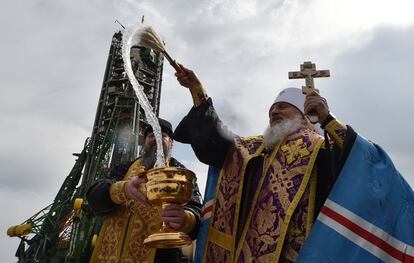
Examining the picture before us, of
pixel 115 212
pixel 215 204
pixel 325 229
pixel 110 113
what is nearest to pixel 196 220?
pixel 215 204

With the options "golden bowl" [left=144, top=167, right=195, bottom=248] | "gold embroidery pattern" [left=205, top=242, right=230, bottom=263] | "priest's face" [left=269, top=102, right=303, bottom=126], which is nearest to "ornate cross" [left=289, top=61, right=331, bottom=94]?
"priest's face" [left=269, top=102, right=303, bottom=126]

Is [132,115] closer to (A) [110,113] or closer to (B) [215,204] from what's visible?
(A) [110,113]

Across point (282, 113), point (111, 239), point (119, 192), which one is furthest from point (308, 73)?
point (111, 239)

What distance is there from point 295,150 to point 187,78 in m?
1.13

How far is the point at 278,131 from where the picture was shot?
3.46m

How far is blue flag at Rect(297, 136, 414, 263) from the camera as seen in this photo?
254cm

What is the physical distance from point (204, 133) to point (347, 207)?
133cm

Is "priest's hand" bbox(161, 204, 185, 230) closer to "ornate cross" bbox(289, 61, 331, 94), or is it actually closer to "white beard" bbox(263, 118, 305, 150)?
"white beard" bbox(263, 118, 305, 150)

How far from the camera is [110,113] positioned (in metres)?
40.8

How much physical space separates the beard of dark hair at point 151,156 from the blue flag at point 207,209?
0.55 metres

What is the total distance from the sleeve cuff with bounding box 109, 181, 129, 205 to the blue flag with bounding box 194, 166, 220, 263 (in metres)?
0.70

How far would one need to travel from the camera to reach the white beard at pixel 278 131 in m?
3.43

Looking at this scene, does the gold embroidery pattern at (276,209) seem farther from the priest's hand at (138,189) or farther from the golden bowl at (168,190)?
the priest's hand at (138,189)

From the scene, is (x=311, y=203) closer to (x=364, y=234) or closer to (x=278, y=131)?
(x=364, y=234)
